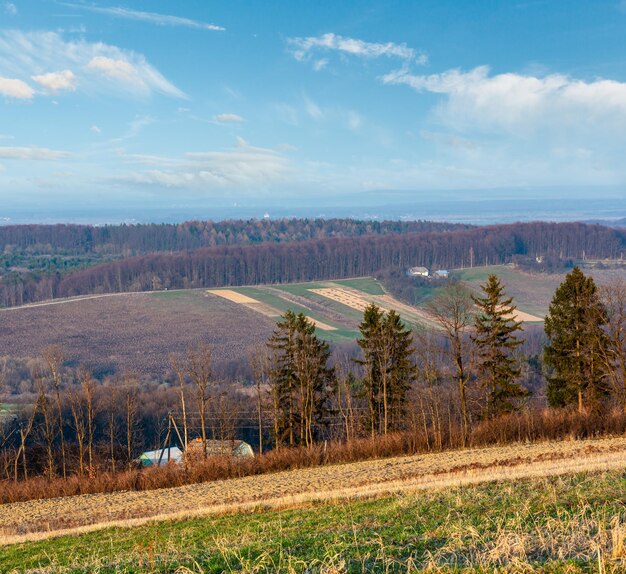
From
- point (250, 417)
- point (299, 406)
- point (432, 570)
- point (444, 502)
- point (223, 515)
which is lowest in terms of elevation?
point (250, 417)

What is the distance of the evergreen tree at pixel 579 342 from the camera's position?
32406mm

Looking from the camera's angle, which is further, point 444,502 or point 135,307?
point 135,307

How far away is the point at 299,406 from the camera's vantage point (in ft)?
122

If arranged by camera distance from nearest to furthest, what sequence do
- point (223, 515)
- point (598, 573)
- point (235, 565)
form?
point (598, 573) → point (235, 565) → point (223, 515)

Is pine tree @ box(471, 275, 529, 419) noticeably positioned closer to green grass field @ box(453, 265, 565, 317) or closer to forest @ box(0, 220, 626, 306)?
green grass field @ box(453, 265, 565, 317)

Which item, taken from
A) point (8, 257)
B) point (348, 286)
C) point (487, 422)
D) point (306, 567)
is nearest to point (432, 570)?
point (306, 567)

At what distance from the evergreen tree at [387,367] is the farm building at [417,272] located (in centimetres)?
8560

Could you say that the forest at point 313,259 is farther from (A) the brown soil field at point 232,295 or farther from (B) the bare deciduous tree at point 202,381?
(B) the bare deciduous tree at point 202,381

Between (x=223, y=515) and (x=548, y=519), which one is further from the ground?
(x=548, y=519)

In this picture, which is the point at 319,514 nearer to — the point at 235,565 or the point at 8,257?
the point at 235,565

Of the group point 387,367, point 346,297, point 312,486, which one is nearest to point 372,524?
point 312,486

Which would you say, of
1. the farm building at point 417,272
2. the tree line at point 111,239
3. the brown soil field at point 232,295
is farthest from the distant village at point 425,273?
the tree line at point 111,239

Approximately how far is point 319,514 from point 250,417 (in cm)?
3917

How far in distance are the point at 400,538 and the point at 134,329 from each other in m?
81.0
